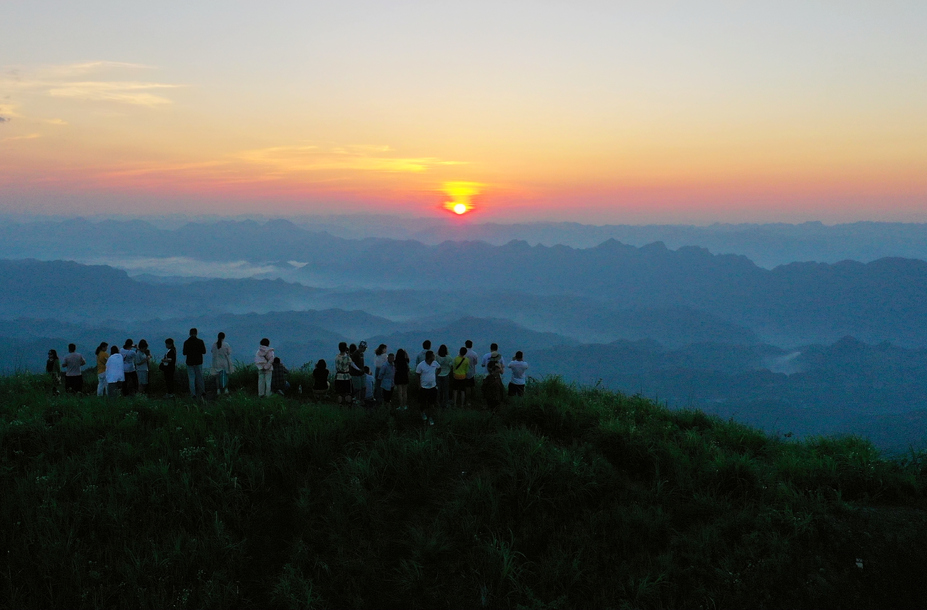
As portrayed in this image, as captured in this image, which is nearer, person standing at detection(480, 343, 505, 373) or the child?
person standing at detection(480, 343, 505, 373)

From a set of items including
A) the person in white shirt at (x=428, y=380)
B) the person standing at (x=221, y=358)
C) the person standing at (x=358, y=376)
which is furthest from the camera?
the person standing at (x=221, y=358)

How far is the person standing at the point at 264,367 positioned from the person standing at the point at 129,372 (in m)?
3.38

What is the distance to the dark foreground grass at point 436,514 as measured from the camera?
8031 mm

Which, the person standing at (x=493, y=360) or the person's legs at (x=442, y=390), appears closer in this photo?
the person's legs at (x=442, y=390)

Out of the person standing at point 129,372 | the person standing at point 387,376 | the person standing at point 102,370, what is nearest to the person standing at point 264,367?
the person standing at point 387,376

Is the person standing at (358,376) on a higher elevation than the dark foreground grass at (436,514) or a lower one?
higher

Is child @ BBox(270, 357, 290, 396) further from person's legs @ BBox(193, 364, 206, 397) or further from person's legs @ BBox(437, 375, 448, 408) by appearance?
person's legs @ BBox(437, 375, 448, 408)

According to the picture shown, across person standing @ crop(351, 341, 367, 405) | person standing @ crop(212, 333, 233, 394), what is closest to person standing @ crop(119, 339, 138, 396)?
person standing @ crop(212, 333, 233, 394)


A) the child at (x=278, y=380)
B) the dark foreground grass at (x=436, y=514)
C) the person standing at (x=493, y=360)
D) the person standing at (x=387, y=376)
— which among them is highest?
the person standing at (x=493, y=360)

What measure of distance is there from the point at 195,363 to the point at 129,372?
2403 millimetres

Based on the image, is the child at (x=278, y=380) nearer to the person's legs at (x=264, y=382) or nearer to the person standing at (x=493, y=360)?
the person's legs at (x=264, y=382)

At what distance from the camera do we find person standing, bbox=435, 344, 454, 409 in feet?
44.9

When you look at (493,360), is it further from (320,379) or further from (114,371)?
(114,371)

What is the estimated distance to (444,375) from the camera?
44.9 ft
